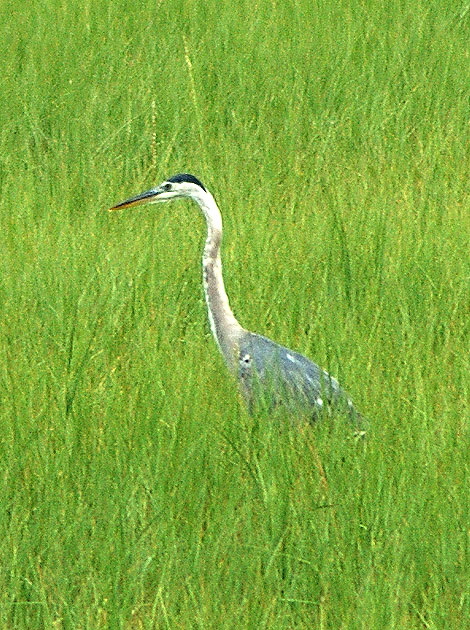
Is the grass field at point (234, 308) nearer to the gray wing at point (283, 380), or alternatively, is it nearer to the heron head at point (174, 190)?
the gray wing at point (283, 380)

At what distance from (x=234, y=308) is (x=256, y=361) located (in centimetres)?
57

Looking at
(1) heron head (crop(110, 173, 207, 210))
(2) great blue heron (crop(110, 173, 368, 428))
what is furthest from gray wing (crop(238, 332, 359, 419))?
(1) heron head (crop(110, 173, 207, 210))

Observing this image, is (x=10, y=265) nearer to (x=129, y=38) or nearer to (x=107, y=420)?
(x=107, y=420)

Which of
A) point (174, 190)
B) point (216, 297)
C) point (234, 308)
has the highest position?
point (174, 190)

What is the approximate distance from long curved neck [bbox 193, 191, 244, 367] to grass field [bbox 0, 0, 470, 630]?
0.09m

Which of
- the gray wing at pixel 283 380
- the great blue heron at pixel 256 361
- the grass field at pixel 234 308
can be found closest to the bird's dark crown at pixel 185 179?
the great blue heron at pixel 256 361

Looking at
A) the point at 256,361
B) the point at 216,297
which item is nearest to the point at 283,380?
the point at 256,361

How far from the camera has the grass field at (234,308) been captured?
2479 millimetres

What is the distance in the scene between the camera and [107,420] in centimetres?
303

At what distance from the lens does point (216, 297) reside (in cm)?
375

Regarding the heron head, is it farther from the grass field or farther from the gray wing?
the gray wing

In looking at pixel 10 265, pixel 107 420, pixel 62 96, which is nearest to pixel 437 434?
pixel 107 420

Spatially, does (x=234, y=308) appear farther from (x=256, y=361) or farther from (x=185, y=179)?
(x=256, y=361)

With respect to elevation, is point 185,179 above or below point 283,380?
above
